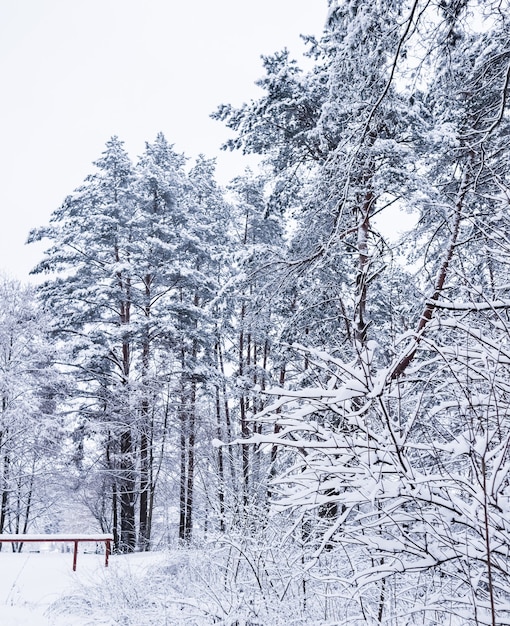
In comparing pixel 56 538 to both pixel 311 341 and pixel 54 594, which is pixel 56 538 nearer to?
pixel 54 594

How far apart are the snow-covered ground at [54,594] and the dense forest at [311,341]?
1.36 m

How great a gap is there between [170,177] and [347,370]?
1717 cm

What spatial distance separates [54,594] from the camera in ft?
24.0

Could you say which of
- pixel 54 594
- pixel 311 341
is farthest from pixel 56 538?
pixel 311 341

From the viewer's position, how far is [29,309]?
16828 millimetres

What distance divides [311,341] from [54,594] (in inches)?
209

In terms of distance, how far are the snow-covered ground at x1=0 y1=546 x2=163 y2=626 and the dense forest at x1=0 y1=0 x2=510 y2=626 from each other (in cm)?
136

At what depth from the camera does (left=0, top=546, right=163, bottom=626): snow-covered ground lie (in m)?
5.62

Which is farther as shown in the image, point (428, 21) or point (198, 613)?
point (198, 613)

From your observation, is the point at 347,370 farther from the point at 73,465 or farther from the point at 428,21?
the point at 73,465

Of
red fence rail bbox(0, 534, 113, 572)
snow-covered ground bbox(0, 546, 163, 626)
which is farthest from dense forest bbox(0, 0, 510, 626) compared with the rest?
red fence rail bbox(0, 534, 113, 572)

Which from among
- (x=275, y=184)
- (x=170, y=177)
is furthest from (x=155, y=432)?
(x=275, y=184)

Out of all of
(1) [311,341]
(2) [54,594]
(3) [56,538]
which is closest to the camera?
(2) [54,594]

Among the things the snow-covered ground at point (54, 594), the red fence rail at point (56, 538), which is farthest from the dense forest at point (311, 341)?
the red fence rail at point (56, 538)
